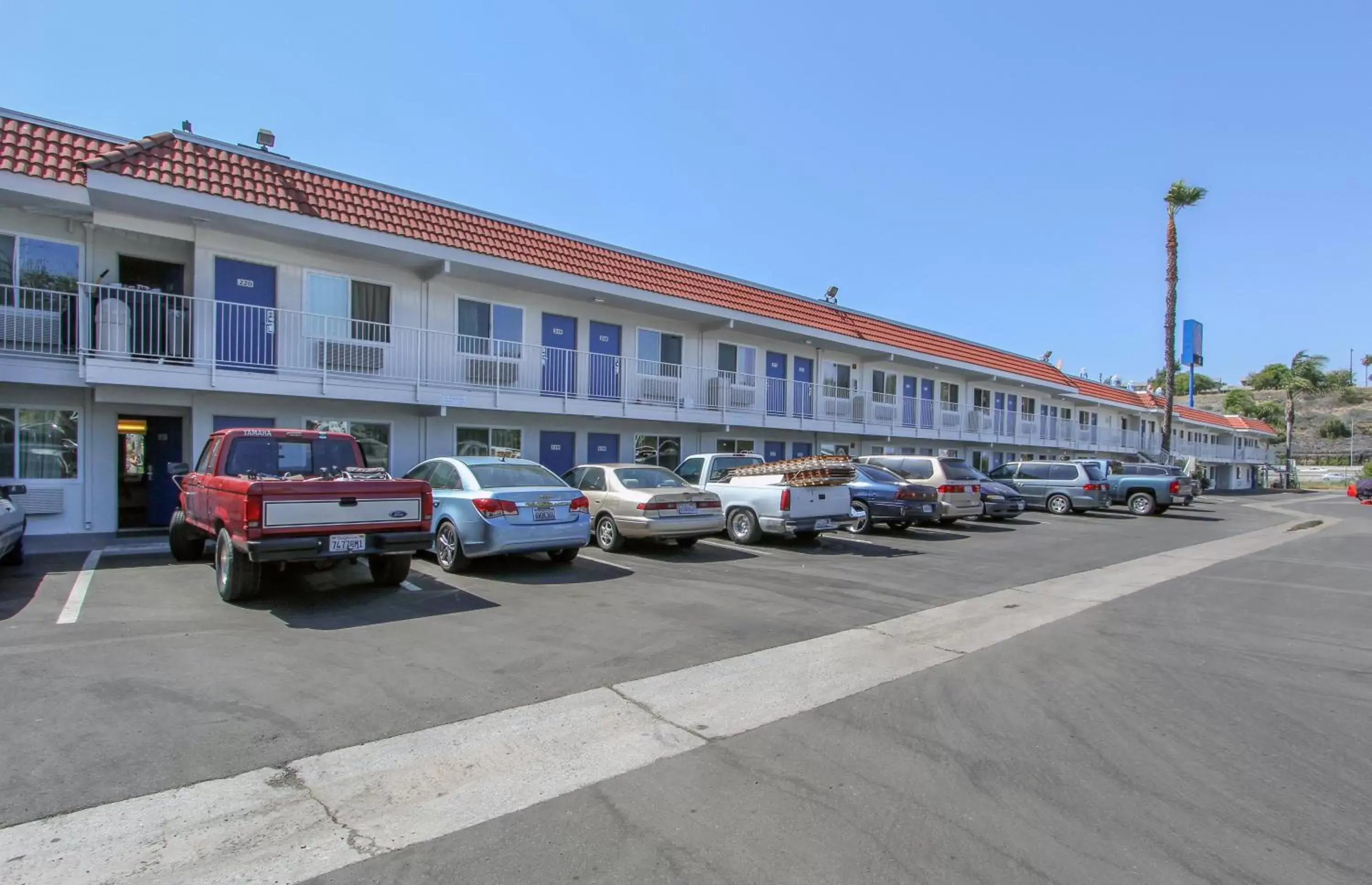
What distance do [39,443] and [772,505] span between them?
12.3 m

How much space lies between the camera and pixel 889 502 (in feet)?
52.3

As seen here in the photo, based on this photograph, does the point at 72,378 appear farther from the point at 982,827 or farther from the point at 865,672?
the point at 982,827

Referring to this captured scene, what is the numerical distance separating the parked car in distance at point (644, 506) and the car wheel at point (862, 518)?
15.4ft

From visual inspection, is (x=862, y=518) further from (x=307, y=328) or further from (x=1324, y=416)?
(x=1324, y=416)

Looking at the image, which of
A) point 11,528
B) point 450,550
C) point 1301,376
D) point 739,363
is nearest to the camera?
point 11,528

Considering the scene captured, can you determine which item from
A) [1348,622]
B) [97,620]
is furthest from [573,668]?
[1348,622]

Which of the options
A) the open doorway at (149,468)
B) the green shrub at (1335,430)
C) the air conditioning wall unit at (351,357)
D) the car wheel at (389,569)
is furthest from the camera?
the green shrub at (1335,430)

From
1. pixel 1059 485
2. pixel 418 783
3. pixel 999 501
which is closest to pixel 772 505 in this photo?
pixel 418 783

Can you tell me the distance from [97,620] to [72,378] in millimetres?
6323

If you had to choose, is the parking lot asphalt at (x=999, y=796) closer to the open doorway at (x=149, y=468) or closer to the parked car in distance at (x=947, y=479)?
the parked car in distance at (x=947, y=479)

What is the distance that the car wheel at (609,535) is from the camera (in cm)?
1183

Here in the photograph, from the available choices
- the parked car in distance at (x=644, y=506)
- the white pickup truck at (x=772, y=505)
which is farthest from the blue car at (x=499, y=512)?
the white pickup truck at (x=772, y=505)

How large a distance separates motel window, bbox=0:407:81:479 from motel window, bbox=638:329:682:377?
37.3ft

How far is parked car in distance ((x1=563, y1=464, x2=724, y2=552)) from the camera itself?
11.4 meters
